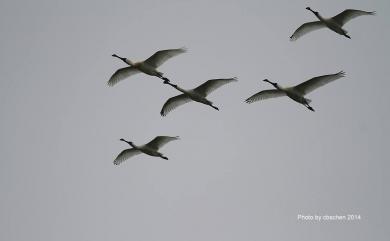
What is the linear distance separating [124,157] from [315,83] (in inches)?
512

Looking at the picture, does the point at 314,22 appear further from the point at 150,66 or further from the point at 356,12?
the point at 150,66

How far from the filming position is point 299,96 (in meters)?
50.7

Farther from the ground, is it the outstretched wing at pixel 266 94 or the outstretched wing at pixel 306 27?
the outstretched wing at pixel 306 27

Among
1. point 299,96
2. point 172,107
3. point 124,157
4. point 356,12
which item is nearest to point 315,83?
point 299,96

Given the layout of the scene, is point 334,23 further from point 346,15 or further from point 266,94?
point 266,94

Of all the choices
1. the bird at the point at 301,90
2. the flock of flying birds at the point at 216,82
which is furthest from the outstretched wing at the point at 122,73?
the bird at the point at 301,90

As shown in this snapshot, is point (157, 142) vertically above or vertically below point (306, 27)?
below

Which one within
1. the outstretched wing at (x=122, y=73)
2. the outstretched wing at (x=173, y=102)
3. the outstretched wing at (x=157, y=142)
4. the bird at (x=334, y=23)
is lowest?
the outstretched wing at (x=157, y=142)

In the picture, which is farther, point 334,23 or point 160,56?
point 334,23

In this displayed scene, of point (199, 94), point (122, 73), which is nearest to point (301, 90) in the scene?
point (199, 94)

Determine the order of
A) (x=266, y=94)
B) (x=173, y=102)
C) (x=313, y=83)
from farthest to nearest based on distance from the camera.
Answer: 1. (x=173, y=102)
2. (x=266, y=94)
3. (x=313, y=83)

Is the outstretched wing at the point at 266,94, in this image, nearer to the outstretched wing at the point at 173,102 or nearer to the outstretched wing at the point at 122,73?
the outstretched wing at the point at 173,102

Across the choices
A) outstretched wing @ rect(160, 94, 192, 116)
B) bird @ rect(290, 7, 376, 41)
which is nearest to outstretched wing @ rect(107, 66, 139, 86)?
outstretched wing @ rect(160, 94, 192, 116)

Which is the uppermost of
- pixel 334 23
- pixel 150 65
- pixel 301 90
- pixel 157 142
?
pixel 334 23
